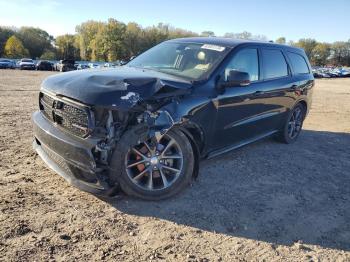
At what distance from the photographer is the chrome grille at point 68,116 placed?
12.8ft

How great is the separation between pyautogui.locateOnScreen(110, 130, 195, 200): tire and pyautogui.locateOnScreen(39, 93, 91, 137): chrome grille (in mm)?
427

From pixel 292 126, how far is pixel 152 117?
4296 millimetres

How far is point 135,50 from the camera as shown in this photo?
10125 centimetres

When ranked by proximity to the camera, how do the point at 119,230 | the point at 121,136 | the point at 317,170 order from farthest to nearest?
the point at 317,170
the point at 121,136
the point at 119,230

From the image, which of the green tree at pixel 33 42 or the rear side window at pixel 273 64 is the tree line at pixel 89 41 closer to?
the green tree at pixel 33 42

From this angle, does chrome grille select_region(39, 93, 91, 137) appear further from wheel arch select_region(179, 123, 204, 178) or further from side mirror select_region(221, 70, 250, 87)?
side mirror select_region(221, 70, 250, 87)

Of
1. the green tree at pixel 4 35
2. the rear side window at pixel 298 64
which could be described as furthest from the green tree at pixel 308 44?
the rear side window at pixel 298 64

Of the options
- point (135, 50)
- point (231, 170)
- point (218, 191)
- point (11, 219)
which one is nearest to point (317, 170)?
point (231, 170)

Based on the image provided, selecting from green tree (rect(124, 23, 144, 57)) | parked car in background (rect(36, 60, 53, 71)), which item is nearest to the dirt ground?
parked car in background (rect(36, 60, 53, 71))

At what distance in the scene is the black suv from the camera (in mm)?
3898

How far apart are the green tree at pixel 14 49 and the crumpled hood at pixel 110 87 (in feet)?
308

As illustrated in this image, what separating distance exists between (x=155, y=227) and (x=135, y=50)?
101 m

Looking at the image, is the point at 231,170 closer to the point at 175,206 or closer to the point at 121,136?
the point at 175,206

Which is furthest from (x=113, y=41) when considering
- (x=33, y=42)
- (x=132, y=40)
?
(x=33, y=42)
